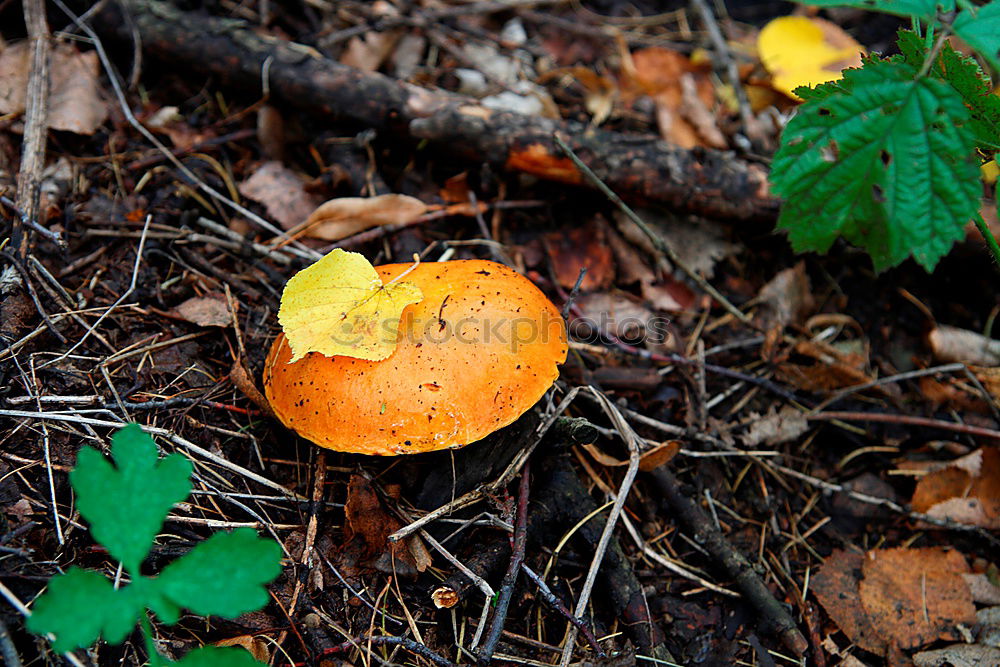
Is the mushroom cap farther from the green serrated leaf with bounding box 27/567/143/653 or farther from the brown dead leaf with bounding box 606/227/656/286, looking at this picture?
the brown dead leaf with bounding box 606/227/656/286

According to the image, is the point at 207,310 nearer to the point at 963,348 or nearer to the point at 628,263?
the point at 628,263

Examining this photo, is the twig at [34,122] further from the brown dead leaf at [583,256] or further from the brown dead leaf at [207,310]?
the brown dead leaf at [583,256]

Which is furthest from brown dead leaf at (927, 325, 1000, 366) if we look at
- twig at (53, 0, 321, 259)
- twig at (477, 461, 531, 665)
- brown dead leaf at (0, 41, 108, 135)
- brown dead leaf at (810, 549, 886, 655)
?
brown dead leaf at (0, 41, 108, 135)

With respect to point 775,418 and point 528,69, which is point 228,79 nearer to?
point 528,69

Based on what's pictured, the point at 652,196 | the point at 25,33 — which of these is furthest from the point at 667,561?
the point at 25,33

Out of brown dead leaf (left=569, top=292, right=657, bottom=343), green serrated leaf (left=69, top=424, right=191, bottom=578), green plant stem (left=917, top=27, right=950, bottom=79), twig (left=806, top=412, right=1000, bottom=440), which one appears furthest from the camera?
brown dead leaf (left=569, top=292, right=657, bottom=343)

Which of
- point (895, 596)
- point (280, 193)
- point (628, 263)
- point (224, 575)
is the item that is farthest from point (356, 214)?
point (895, 596)

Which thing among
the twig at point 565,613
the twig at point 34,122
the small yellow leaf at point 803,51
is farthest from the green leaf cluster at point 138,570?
the small yellow leaf at point 803,51
